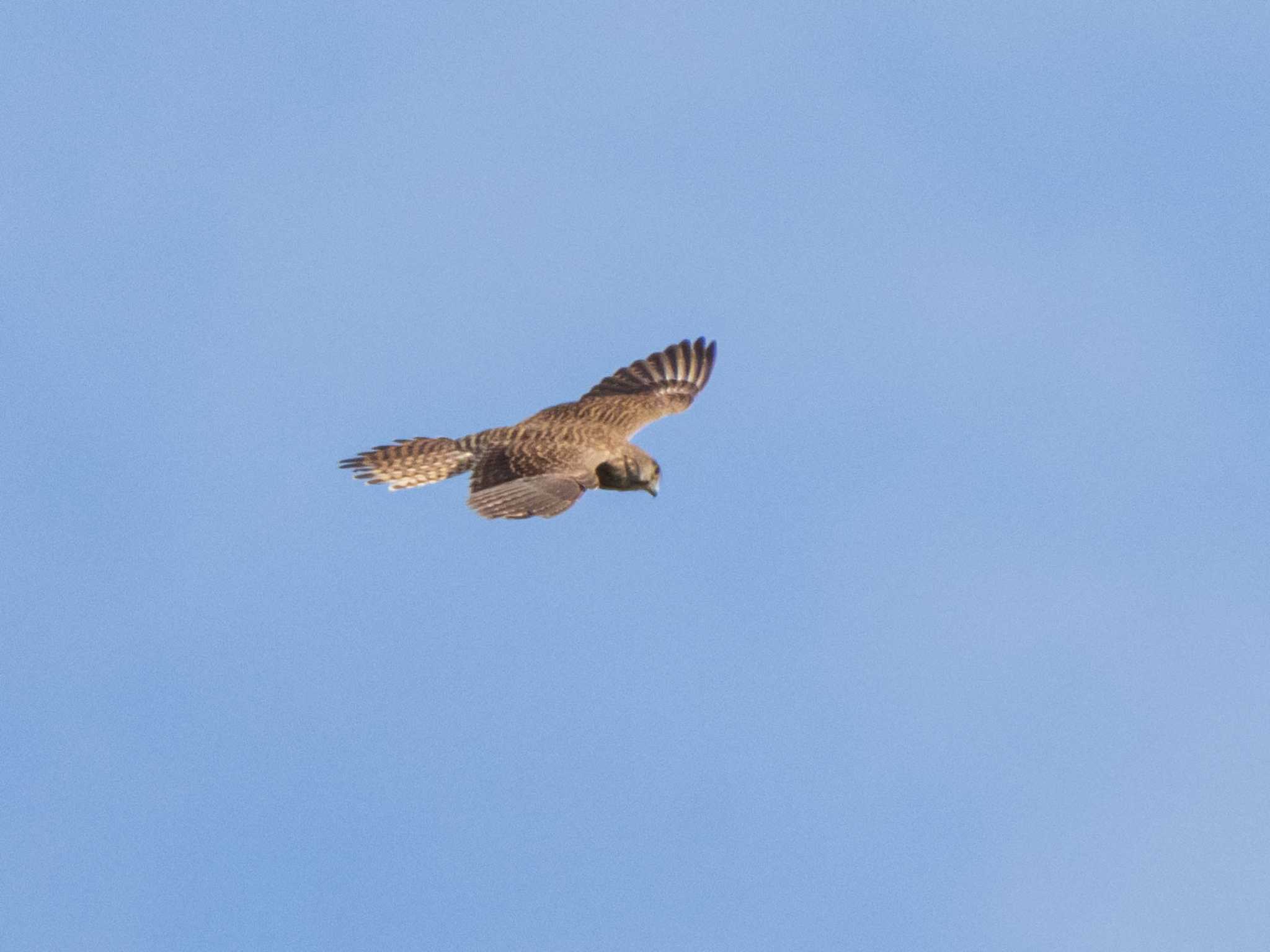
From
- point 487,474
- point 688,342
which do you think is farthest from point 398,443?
point 688,342

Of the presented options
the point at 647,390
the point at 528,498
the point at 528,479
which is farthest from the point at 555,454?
the point at 647,390

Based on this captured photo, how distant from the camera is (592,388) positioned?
75.7 feet

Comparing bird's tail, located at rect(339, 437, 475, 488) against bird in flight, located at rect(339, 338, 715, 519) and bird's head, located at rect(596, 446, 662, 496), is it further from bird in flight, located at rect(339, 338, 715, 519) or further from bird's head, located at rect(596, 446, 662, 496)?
bird's head, located at rect(596, 446, 662, 496)

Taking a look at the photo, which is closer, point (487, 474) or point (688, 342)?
point (487, 474)

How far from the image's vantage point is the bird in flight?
18.5 metres

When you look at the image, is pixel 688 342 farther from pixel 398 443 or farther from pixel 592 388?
pixel 398 443

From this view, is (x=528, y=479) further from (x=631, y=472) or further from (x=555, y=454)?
(x=631, y=472)

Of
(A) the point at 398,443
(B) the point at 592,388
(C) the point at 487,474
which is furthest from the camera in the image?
(B) the point at 592,388

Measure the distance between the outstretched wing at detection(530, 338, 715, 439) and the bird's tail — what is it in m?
1.18

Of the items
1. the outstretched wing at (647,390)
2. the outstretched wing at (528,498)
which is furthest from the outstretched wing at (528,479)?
the outstretched wing at (647,390)

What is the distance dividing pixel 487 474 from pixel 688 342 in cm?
469

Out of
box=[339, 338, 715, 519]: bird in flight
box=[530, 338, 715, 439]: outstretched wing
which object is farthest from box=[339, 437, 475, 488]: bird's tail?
box=[530, 338, 715, 439]: outstretched wing

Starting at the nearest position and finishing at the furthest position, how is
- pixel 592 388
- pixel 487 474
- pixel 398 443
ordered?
pixel 487 474
pixel 398 443
pixel 592 388

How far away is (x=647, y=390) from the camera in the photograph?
23062 mm
